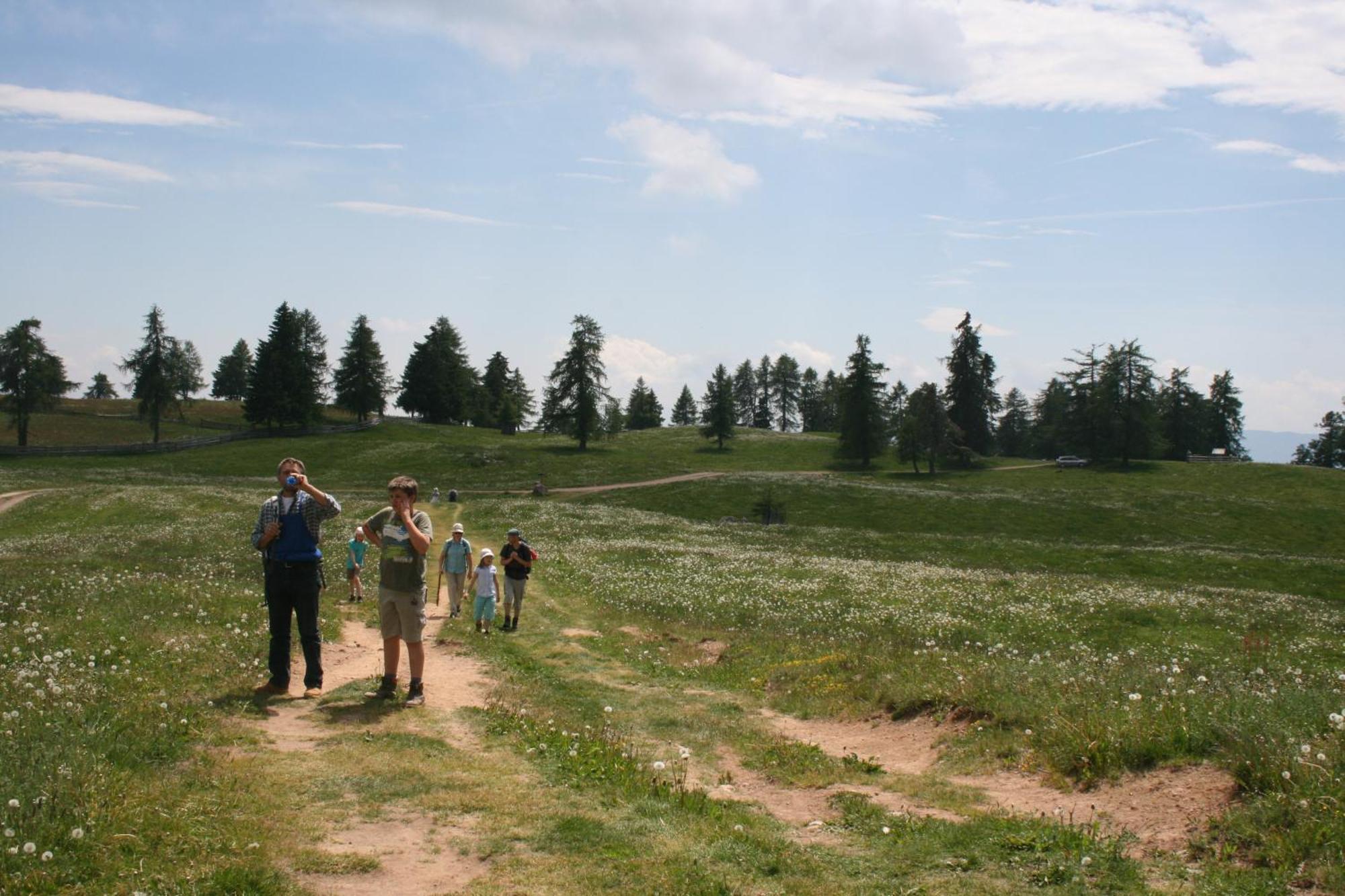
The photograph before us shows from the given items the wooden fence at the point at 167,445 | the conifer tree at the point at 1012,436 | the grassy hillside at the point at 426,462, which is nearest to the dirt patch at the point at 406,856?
the grassy hillside at the point at 426,462

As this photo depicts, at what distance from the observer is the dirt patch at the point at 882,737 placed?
10320 mm

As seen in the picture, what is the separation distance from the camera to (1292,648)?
66.0 ft

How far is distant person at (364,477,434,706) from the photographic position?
11.1 meters

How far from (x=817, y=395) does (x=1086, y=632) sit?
166m

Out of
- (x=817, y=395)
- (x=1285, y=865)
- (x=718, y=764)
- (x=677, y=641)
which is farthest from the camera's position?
(x=817, y=395)

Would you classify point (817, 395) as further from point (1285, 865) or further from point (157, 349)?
point (1285, 865)

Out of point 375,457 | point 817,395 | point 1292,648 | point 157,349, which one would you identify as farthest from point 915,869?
point 817,395

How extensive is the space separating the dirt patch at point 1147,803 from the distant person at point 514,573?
12770 mm

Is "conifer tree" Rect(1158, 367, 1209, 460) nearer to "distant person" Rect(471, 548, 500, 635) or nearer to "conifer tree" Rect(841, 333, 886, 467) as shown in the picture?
"conifer tree" Rect(841, 333, 886, 467)

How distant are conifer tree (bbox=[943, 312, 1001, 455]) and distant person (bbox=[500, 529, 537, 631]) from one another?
3950 inches

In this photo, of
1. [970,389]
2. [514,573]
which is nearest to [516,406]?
[970,389]

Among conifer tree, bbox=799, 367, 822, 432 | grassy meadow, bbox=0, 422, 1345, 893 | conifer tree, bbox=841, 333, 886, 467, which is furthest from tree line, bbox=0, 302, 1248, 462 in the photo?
grassy meadow, bbox=0, 422, 1345, 893

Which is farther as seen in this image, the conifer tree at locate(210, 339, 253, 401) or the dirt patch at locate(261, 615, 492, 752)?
the conifer tree at locate(210, 339, 253, 401)

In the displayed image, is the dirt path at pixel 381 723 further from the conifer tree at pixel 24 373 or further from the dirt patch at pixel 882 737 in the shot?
the conifer tree at pixel 24 373
